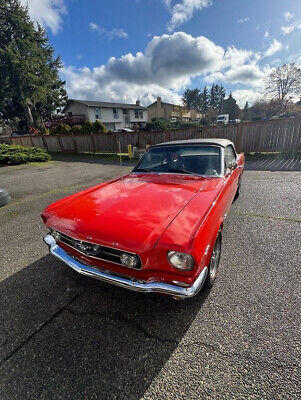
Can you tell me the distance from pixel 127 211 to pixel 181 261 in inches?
29.5

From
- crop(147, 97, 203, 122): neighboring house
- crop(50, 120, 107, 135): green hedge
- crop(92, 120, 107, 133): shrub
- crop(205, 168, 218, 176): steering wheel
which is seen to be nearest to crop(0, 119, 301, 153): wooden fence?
crop(92, 120, 107, 133): shrub

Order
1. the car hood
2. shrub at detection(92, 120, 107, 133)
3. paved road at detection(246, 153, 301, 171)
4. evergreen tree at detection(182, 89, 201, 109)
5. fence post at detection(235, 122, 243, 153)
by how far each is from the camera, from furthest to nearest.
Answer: evergreen tree at detection(182, 89, 201, 109) < shrub at detection(92, 120, 107, 133) < fence post at detection(235, 122, 243, 153) < paved road at detection(246, 153, 301, 171) < the car hood

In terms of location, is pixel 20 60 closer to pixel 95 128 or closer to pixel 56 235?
pixel 95 128

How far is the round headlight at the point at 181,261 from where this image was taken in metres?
1.54

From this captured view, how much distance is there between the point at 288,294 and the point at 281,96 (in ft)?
105

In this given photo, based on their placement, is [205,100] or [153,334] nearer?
[153,334]

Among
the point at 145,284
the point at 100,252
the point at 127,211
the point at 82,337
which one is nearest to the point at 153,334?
the point at 145,284

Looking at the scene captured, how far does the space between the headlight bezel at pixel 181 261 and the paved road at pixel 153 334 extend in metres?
0.74

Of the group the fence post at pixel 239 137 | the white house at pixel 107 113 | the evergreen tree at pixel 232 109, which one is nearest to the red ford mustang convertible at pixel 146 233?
the fence post at pixel 239 137

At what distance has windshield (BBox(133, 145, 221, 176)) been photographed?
2994 mm

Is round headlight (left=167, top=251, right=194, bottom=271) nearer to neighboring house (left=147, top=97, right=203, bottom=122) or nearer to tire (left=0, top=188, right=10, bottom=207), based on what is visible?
tire (left=0, top=188, right=10, bottom=207)

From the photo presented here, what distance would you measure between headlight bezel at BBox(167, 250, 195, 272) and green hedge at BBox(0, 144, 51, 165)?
14008mm

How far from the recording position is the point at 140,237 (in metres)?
1.60

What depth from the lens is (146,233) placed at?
163 centimetres
